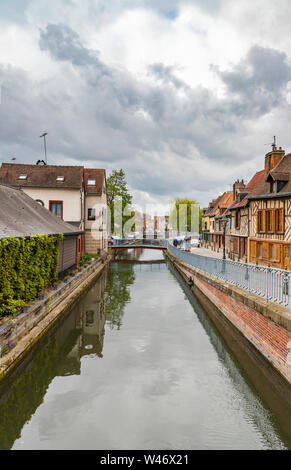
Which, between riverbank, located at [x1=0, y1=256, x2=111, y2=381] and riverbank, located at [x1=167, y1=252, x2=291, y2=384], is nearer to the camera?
riverbank, located at [x1=167, y1=252, x2=291, y2=384]

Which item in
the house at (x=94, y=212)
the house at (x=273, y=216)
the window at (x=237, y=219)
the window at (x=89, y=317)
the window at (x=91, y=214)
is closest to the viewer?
the window at (x=89, y=317)

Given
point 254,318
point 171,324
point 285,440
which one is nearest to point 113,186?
point 171,324

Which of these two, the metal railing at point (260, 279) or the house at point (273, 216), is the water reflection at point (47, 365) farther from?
the house at point (273, 216)

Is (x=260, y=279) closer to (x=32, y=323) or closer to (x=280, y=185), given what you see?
(x=32, y=323)

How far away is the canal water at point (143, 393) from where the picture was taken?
5551 mm

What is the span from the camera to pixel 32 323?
10.1 metres

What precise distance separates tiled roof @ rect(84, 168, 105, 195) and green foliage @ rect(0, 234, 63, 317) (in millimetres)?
20231

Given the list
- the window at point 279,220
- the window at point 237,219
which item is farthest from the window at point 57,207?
the window at point 279,220

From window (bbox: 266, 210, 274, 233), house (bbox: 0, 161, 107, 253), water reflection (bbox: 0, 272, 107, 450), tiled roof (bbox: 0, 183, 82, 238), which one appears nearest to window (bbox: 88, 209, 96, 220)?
house (bbox: 0, 161, 107, 253)

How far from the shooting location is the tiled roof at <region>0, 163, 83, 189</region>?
2967cm

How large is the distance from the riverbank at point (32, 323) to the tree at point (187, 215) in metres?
47.7

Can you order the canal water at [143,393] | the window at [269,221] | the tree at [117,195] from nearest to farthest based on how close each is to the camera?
the canal water at [143,393], the window at [269,221], the tree at [117,195]

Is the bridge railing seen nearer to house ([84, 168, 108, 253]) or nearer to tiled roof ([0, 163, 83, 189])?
tiled roof ([0, 163, 83, 189])
